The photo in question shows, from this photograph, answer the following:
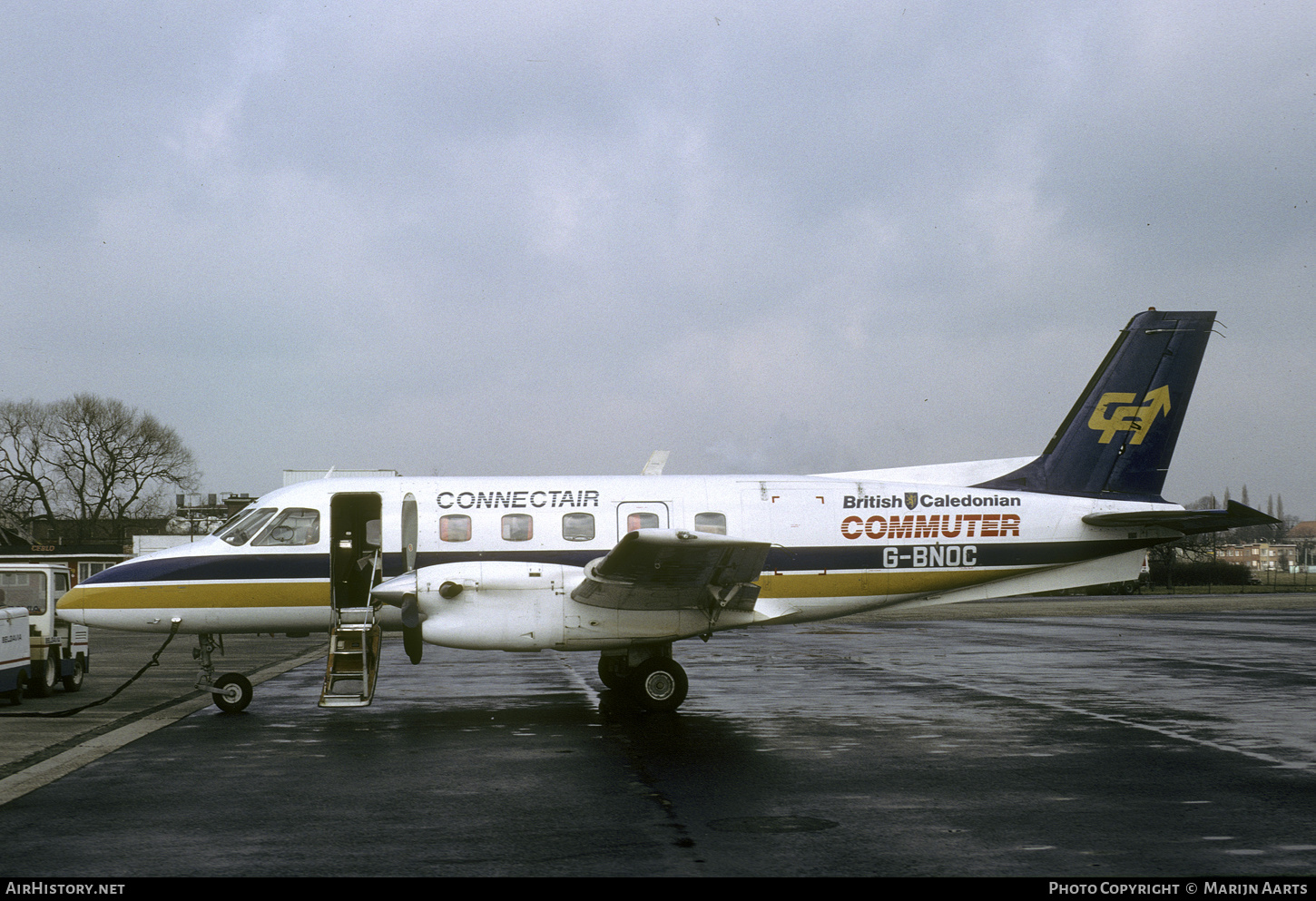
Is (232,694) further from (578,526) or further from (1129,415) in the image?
(1129,415)

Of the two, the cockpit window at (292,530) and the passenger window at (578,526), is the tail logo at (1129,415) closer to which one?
the passenger window at (578,526)

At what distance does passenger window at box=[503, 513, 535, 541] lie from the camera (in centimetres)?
1578

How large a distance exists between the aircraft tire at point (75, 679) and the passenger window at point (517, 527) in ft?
26.3

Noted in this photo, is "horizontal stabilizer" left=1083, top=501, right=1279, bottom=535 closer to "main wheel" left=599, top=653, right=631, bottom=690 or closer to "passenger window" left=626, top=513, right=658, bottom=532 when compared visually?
"passenger window" left=626, top=513, right=658, bottom=532

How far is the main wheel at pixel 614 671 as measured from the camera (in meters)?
15.3

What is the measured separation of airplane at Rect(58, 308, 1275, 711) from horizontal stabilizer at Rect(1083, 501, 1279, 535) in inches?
1.2

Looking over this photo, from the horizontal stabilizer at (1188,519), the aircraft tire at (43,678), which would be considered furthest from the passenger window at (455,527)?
the horizontal stabilizer at (1188,519)

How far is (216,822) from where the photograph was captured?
8.09 meters

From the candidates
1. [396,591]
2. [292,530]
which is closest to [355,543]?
[292,530]

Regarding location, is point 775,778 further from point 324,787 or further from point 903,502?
point 903,502

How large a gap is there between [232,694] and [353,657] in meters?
2.35

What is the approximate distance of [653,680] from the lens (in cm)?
1459

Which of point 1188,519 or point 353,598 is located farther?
point 353,598
